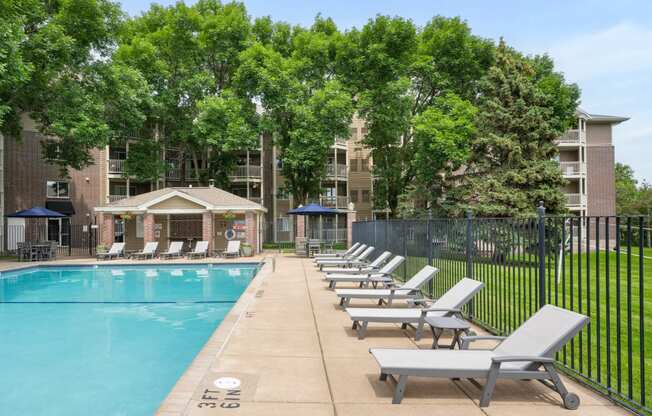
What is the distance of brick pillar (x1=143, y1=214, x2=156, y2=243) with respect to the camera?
87.9ft

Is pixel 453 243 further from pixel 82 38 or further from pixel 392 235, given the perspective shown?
pixel 82 38

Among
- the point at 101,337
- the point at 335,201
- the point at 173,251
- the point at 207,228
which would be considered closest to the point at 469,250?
the point at 101,337

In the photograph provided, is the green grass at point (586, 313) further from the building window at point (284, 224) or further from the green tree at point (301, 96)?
the building window at point (284, 224)

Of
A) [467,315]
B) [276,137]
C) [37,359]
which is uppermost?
[276,137]

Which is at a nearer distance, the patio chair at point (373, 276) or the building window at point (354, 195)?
the patio chair at point (373, 276)

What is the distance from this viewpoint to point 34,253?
24.1 meters

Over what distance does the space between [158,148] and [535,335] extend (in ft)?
113

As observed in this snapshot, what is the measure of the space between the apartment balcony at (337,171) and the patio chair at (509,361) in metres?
36.9

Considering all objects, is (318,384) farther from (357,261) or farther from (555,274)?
(357,261)

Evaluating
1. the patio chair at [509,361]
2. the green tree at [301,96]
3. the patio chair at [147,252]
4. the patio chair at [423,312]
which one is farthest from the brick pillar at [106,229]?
the patio chair at [509,361]

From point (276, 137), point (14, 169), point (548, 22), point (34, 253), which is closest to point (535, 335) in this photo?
point (548, 22)

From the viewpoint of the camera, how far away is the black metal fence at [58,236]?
30.9 m

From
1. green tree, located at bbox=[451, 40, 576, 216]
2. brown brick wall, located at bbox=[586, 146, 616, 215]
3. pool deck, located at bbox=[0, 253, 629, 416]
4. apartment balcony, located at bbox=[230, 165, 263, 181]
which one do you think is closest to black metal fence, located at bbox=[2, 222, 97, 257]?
apartment balcony, located at bbox=[230, 165, 263, 181]

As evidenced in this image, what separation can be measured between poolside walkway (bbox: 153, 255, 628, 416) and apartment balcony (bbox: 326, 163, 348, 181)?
33920 mm
